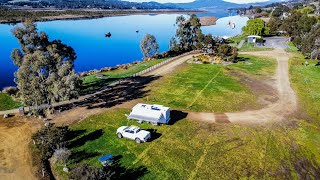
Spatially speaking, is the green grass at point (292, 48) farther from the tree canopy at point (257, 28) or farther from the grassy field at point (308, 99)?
the tree canopy at point (257, 28)

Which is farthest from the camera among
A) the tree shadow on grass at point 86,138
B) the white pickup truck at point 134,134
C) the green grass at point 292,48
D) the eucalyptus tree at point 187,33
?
the eucalyptus tree at point 187,33

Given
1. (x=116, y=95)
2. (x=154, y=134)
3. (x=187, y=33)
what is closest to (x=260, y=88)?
(x=116, y=95)

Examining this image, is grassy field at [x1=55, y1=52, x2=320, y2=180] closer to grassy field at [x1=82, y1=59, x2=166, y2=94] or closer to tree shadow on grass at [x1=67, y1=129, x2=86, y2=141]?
tree shadow on grass at [x1=67, y1=129, x2=86, y2=141]

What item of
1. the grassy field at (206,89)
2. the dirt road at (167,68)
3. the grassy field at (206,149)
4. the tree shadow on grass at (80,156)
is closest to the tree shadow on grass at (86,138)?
the grassy field at (206,149)

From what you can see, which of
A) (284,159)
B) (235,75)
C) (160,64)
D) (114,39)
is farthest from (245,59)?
(114,39)

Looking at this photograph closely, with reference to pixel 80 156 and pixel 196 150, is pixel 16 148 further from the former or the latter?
pixel 196 150

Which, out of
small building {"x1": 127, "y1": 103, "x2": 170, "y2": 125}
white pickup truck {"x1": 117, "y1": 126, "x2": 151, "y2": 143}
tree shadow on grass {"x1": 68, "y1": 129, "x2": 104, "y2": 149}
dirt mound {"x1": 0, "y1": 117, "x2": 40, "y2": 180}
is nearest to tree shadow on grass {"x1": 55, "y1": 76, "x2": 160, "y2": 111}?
dirt mound {"x1": 0, "y1": 117, "x2": 40, "y2": 180}
